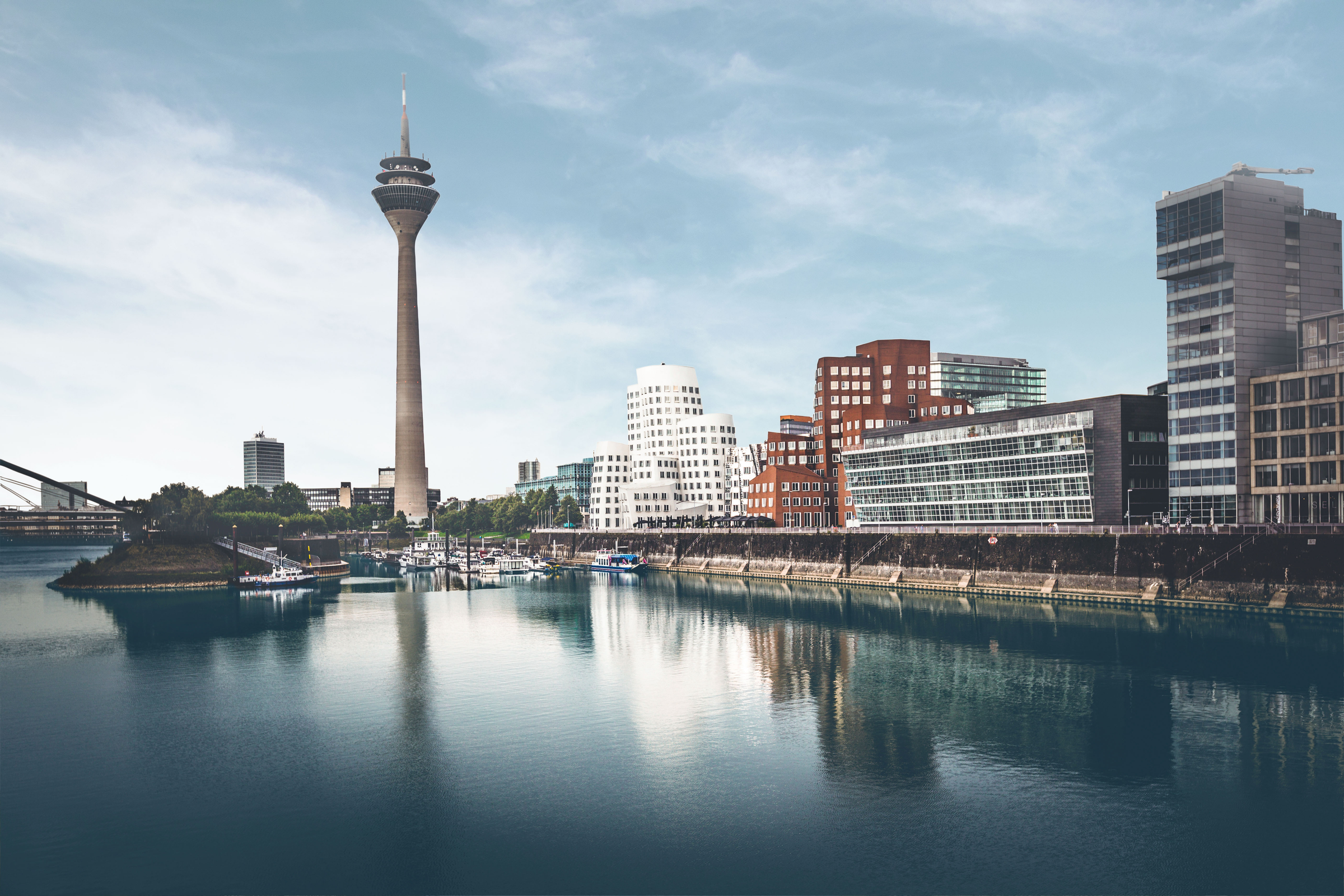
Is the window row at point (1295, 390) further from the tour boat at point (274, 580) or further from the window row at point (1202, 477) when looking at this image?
the tour boat at point (274, 580)

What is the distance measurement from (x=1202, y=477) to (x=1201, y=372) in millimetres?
13570

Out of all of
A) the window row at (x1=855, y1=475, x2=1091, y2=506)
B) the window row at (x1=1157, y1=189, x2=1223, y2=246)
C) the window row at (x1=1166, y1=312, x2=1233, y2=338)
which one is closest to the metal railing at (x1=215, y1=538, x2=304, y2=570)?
the window row at (x1=855, y1=475, x2=1091, y2=506)

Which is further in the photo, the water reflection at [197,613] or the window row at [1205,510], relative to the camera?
the window row at [1205,510]

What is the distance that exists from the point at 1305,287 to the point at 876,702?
9664 cm

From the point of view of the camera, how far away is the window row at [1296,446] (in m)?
105

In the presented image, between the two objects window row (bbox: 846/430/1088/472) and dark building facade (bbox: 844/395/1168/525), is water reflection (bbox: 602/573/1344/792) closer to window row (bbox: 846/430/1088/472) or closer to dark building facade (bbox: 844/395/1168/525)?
dark building facade (bbox: 844/395/1168/525)

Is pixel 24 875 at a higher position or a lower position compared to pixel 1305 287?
lower

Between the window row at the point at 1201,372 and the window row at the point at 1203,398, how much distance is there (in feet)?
4.68

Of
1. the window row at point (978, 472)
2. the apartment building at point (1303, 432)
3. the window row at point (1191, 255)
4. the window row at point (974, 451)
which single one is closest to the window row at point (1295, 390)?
the apartment building at point (1303, 432)

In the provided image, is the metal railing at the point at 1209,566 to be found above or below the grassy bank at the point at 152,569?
above

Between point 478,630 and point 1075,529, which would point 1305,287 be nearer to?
point 1075,529

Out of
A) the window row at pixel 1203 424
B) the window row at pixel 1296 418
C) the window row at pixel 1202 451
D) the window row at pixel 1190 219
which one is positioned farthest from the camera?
the window row at pixel 1190 219

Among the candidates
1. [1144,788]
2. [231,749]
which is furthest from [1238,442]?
[231,749]

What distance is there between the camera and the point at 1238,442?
114188 mm
